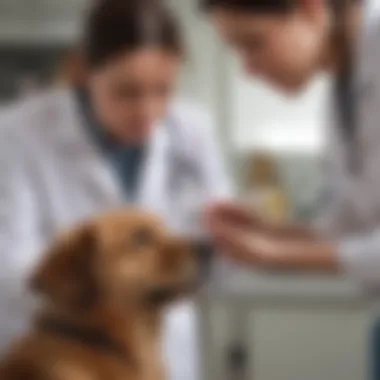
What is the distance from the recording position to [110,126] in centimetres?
103

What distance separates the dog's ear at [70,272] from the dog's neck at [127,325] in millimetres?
13

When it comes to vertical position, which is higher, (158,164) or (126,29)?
(126,29)

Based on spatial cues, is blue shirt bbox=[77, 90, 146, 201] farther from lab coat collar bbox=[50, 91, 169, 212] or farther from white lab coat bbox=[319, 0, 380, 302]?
white lab coat bbox=[319, 0, 380, 302]

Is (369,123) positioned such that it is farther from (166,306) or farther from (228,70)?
(166,306)

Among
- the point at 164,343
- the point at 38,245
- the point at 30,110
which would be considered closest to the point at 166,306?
the point at 164,343

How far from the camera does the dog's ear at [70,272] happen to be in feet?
3.26

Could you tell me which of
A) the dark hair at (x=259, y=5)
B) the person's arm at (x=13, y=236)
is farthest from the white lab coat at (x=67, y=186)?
the dark hair at (x=259, y=5)

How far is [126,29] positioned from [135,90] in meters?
0.06

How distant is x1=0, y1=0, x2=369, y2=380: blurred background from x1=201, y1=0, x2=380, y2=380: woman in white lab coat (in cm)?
2

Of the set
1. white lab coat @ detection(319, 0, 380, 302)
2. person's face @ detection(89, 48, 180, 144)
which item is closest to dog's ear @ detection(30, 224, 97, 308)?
person's face @ detection(89, 48, 180, 144)

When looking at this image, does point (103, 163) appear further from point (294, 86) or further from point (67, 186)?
point (294, 86)

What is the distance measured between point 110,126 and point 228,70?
0.14 meters

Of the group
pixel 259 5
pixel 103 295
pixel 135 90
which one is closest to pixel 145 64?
pixel 135 90

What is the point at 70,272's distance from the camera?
994mm
